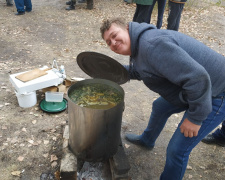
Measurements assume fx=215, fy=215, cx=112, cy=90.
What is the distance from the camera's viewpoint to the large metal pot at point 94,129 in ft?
7.07

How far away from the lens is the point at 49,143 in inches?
125

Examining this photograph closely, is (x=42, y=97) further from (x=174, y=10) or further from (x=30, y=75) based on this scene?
(x=174, y=10)

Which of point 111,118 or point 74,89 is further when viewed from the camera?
point 74,89

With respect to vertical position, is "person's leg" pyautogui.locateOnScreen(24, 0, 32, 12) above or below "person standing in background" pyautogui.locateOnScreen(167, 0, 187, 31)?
below

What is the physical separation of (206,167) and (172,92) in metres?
1.66

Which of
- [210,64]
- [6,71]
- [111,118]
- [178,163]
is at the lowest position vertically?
[6,71]

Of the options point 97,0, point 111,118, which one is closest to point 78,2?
point 97,0

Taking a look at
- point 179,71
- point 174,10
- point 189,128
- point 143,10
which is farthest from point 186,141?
point 174,10

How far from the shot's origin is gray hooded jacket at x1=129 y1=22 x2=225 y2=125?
1664 millimetres

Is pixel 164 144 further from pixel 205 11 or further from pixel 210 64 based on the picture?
pixel 205 11

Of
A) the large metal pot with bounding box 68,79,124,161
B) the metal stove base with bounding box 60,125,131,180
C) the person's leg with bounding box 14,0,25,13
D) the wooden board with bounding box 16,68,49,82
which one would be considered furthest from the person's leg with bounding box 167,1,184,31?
the person's leg with bounding box 14,0,25,13

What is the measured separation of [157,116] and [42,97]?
7.50 feet

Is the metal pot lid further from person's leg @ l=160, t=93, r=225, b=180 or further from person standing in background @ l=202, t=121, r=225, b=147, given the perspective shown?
person standing in background @ l=202, t=121, r=225, b=147

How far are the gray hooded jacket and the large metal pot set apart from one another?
0.51 meters
